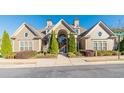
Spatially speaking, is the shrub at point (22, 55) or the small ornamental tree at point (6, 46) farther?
the shrub at point (22, 55)

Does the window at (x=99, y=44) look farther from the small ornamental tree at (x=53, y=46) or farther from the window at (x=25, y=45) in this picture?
the window at (x=25, y=45)

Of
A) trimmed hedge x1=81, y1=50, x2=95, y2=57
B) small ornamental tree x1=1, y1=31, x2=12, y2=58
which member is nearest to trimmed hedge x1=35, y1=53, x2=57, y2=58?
trimmed hedge x1=81, y1=50, x2=95, y2=57

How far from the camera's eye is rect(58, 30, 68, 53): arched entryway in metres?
21.8

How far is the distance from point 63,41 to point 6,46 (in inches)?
247

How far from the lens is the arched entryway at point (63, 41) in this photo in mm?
21828

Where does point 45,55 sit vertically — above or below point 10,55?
below

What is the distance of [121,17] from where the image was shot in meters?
19.3

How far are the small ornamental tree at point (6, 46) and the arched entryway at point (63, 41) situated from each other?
5.13 m

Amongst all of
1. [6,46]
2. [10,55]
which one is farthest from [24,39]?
[6,46]

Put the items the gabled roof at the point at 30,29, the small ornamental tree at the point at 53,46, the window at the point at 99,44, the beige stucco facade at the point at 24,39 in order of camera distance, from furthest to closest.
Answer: the window at the point at 99,44
the small ornamental tree at the point at 53,46
the beige stucco facade at the point at 24,39
the gabled roof at the point at 30,29

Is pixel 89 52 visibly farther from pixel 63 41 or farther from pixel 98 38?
pixel 63 41

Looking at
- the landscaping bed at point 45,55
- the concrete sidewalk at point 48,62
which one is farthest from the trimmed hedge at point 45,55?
the concrete sidewalk at point 48,62

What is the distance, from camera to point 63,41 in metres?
23.1
